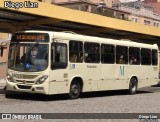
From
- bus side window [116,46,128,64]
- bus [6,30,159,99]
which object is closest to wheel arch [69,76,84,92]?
bus [6,30,159,99]

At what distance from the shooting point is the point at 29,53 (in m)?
16.8

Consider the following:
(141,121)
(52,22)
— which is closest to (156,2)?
(52,22)

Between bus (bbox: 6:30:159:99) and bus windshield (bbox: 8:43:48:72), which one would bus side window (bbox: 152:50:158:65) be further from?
bus windshield (bbox: 8:43:48:72)

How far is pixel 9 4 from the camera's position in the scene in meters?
20.3

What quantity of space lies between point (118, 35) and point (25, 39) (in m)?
19.3

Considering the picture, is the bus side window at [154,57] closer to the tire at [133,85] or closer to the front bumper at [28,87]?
the tire at [133,85]

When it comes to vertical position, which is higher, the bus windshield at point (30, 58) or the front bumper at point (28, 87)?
the bus windshield at point (30, 58)

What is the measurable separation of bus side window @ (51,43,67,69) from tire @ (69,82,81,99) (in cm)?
108

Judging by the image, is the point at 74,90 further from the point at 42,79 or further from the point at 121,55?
the point at 121,55

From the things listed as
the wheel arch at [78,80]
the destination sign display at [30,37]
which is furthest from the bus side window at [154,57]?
the destination sign display at [30,37]

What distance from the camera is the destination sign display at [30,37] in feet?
55.2

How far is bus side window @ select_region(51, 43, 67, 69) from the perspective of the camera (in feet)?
54.9

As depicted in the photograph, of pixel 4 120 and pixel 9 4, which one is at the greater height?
pixel 9 4

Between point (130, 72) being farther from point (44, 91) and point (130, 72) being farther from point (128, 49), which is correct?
point (44, 91)
